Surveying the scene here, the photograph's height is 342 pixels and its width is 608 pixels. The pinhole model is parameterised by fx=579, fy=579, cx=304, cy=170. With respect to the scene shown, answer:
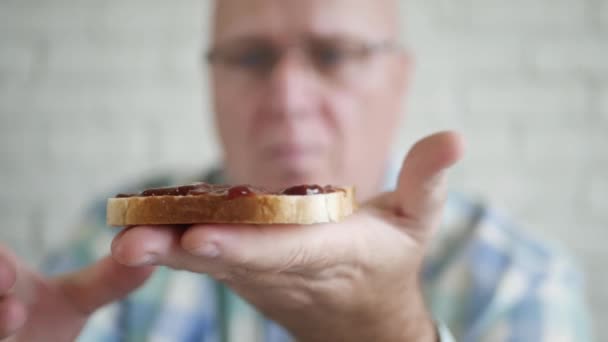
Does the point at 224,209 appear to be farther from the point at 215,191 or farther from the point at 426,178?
the point at 426,178

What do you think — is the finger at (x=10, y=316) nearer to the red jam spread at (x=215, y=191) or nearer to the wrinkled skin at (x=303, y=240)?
the wrinkled skin at (x=303, y=240)

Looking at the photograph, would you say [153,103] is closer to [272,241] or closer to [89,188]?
[89,188]

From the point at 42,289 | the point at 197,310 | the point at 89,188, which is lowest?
the point at 197,310

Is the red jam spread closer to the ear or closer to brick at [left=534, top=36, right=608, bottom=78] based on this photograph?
the ear

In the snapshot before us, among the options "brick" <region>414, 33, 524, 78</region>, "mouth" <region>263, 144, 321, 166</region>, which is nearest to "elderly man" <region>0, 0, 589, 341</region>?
"mouth" <region>263, 144, 321, 166</region>

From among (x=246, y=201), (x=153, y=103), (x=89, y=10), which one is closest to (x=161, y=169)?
(x=153, y=103)

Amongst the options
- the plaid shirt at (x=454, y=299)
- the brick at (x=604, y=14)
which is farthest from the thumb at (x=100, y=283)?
the brick at (x=604, y=14)

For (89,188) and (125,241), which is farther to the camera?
(89,188)
